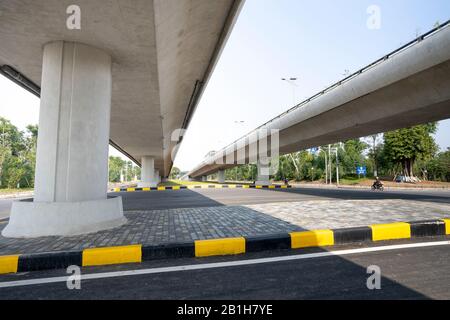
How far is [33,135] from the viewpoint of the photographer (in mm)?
62031

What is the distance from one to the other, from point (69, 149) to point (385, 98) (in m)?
14.0

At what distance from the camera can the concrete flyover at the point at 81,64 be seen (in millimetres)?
5176

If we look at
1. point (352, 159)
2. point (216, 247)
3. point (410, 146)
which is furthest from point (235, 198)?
point (352, 159)

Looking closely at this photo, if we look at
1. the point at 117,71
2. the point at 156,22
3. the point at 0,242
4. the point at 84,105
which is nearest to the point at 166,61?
the point at 117,71

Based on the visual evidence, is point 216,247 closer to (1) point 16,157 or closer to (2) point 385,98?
(2) point 385,98

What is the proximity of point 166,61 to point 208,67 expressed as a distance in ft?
7.06

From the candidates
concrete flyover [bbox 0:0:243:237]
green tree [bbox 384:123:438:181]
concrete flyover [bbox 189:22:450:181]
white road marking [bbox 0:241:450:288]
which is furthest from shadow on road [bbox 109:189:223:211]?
green tree [bbox 384:123:438:181]

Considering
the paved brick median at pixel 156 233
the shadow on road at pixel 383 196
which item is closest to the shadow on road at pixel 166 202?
the paved brick median at pixel 156 233

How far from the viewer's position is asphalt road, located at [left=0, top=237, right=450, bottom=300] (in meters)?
2.78

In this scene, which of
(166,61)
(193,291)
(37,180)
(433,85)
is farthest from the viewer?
(433,85)

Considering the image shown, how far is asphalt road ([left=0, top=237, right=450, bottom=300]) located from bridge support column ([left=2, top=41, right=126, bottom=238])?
202cm

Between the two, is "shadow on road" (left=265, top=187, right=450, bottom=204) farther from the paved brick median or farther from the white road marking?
the white road marking

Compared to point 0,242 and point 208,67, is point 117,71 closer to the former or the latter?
point 208,67

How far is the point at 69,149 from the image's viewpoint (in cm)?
582
